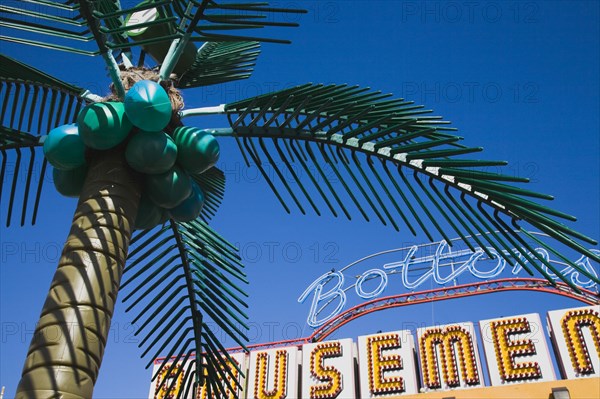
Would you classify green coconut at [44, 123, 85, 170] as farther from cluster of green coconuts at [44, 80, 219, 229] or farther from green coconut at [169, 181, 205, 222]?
green coconut at [169, 181, 205, 222]

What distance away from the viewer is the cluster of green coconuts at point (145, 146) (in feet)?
5.46

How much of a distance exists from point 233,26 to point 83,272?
2.99ft

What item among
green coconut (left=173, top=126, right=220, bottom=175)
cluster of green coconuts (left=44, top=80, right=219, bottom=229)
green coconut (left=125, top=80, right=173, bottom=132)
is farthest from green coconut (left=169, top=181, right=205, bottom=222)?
green coconut (left=125, top=80, right=173, bottom=132)

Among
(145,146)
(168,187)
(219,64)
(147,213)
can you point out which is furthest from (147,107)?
(219,64)

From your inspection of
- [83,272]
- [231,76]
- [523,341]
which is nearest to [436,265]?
[523,341]

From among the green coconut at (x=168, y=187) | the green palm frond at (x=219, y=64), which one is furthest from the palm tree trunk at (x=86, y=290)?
the green palm frond at (x=219, y=64)

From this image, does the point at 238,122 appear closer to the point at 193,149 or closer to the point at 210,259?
the point at 193,149

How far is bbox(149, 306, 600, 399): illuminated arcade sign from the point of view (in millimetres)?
12797

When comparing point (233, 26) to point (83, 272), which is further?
point (233, 26)

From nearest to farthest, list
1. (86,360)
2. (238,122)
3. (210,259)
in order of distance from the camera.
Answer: (86,360), (238,122), (210,259)

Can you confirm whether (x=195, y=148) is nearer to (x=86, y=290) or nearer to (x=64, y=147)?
(x=64, y=147)

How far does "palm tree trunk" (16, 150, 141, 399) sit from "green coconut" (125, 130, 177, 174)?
73mm

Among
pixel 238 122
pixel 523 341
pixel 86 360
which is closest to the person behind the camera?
pixel 86 360

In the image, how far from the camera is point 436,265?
56.4 ft
